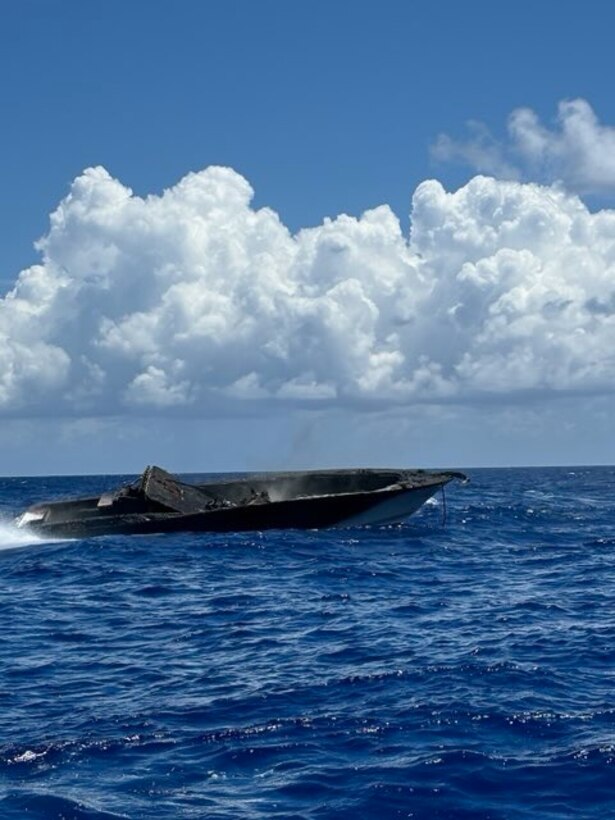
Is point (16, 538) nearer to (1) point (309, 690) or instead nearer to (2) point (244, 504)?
(2) point (244, 504)

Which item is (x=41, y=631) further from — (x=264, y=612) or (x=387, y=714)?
(x=387, y=714)

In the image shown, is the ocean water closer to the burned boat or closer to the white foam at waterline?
the burned boat

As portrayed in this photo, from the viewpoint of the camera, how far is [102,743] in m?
14.4

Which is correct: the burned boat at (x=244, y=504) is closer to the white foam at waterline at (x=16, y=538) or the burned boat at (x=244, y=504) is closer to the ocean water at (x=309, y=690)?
the white foam at waterline at (x=16, y=538)

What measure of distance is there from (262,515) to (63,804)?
31506 mm

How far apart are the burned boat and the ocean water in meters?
9.88

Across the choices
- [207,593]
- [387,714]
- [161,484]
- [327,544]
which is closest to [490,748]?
[387,714]

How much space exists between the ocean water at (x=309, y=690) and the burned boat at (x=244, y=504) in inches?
389

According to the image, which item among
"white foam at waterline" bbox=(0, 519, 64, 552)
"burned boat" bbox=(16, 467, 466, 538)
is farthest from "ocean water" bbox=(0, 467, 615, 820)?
"white foam at waterline" bbox=(0, 519, 64, 552)

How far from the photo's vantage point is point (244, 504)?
4469cm

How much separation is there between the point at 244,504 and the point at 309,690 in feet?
90.9

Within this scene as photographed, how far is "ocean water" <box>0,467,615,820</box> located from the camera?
1241cm

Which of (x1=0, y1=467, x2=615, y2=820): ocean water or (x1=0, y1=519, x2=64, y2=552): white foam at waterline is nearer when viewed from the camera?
(x1=0, y1=467, x2=615, y2=820): ocean water

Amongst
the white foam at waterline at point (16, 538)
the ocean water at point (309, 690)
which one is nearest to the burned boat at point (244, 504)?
the white foam at waterline at point (16, 538)
